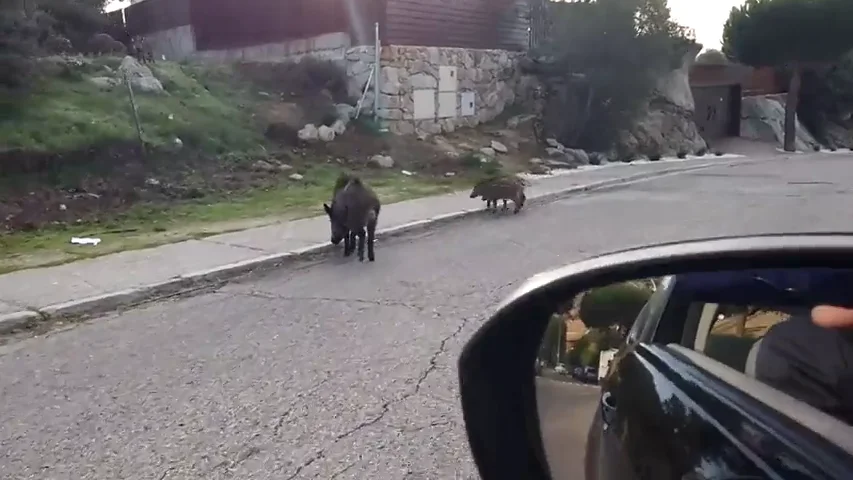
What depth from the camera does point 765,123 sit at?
3478 cm

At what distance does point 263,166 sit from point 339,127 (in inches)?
155

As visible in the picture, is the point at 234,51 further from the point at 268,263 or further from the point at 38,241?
the point at 268,263

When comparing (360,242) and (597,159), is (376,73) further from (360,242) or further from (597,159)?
(360,242)

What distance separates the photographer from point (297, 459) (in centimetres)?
411

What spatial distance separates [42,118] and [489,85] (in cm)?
1385

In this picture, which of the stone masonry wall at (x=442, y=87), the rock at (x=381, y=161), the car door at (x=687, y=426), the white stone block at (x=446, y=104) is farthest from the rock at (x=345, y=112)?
the car door at (x=687, y=426)

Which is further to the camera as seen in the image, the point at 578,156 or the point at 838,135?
the point at 838,135

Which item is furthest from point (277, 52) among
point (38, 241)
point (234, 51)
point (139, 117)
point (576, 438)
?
point (576, 438)

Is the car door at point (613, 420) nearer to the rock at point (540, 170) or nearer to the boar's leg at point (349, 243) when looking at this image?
the boar's leg at point (349, 243)

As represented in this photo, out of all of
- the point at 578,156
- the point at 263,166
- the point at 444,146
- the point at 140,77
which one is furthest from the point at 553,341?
the point at 578,156

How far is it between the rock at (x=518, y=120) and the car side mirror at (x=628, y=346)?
864 inches

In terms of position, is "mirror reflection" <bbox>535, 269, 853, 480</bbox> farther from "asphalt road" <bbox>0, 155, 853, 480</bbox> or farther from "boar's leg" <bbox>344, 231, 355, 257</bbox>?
"boar's leg" <bbox>344, 231, 355, 257</bbox>

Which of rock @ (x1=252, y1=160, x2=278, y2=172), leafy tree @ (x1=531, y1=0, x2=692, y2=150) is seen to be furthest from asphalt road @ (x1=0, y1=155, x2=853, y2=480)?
leafy tree @ (x1=531, y1=0, x2=692, y2=150)

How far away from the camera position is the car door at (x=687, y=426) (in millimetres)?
1328
